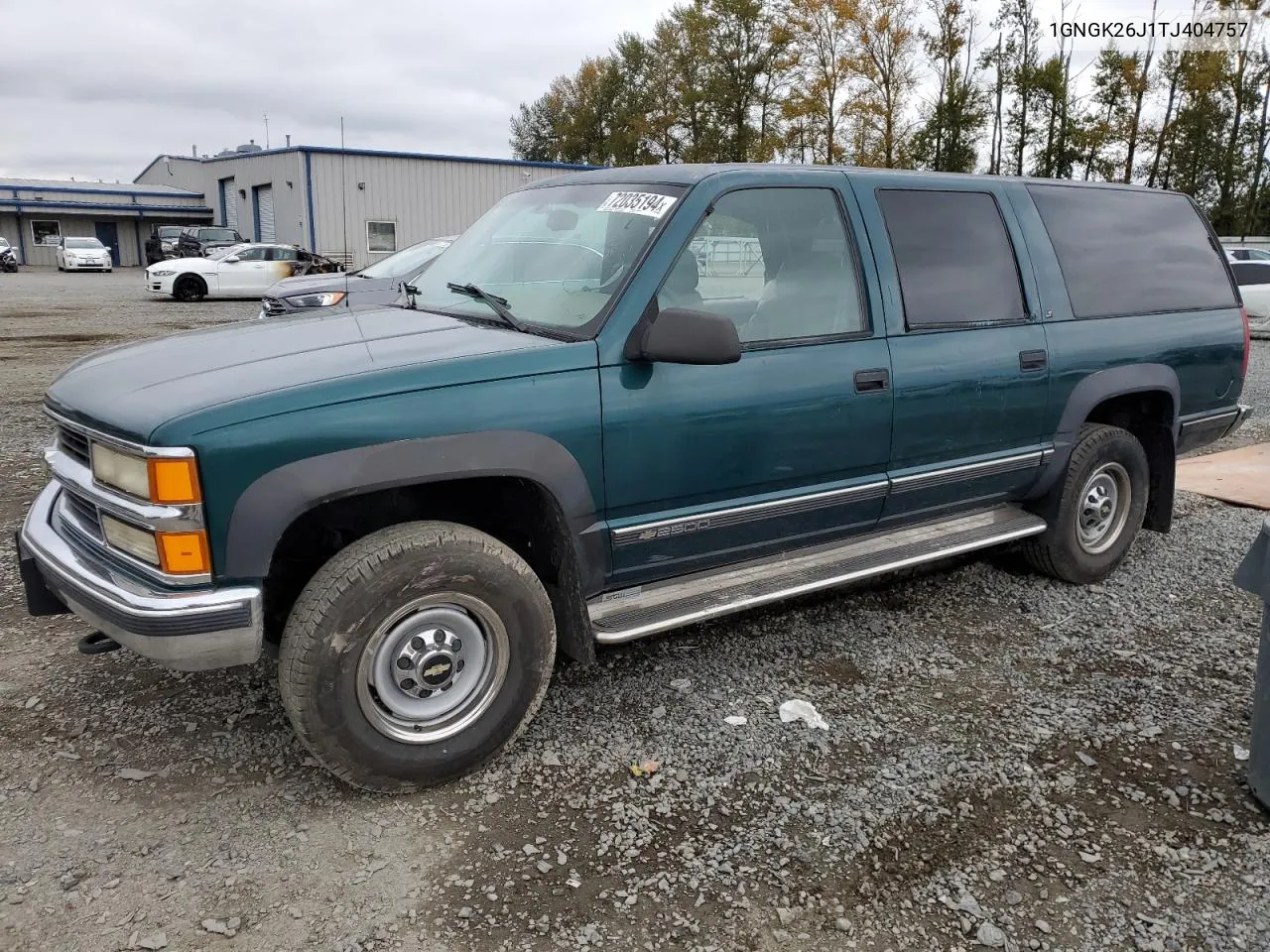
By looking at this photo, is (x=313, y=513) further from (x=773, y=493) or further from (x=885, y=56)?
(x=885, y=56)

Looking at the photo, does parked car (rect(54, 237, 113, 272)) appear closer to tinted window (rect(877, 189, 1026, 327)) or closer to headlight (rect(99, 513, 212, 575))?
tinted window (rect(877, 189, 1026, 327))

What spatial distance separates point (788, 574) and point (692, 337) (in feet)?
3.77

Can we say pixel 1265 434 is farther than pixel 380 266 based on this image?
No

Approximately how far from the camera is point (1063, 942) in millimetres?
2441

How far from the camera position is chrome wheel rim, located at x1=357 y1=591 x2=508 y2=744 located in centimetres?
290

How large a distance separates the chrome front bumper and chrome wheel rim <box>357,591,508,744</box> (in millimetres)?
353

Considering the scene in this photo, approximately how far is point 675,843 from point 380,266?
9596 mm

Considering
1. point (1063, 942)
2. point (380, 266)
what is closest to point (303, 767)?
point (1063, 942)

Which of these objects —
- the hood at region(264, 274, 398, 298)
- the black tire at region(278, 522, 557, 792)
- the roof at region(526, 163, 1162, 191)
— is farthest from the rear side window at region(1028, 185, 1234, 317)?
the hood at region(264, 274, 398, 298)

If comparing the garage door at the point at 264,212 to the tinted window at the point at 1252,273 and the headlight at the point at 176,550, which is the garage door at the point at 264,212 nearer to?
the tinted window at the point at 1252,273

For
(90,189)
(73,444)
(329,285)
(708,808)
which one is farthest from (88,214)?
(708,808)

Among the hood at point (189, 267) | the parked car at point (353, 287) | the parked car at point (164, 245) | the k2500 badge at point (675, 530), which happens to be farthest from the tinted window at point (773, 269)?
the parked car at point (164, 245)

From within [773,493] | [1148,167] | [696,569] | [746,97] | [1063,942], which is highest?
[746,97]

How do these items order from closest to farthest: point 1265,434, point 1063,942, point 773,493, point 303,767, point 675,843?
point 1063,942 → point 675,843 → point 303,767 → point 773,493 → point 1265,434
